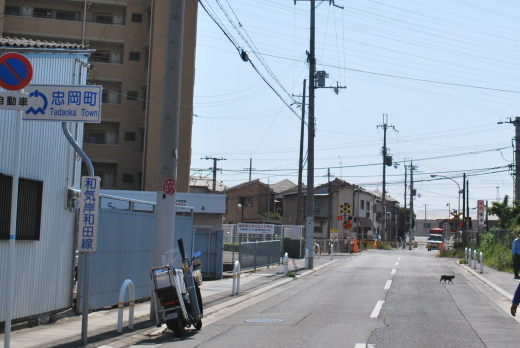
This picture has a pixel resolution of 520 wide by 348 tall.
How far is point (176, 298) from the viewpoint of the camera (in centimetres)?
1065

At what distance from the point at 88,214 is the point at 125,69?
36648 millimetres

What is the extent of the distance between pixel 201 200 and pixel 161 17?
13.7 metres

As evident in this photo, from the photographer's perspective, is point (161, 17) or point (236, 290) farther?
point (161, 17)

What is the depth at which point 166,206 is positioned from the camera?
12344mm

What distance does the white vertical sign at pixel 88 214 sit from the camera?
9562mm

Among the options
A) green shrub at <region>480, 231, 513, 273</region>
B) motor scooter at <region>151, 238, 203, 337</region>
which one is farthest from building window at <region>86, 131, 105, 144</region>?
motor scooter at <region>151, 238, 203, 337</region>

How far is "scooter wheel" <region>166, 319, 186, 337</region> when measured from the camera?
1056 cm

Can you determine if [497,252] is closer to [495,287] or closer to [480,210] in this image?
[495,287]

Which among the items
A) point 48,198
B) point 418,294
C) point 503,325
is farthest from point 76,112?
point 418,294

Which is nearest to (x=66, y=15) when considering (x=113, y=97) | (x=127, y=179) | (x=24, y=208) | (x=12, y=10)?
(x=12, y=10)

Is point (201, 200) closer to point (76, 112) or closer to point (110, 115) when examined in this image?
point (110, 115)

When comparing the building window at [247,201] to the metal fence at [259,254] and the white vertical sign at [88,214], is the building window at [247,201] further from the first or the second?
the white vertical sign at [88,214]

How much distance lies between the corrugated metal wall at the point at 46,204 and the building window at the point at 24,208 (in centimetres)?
14

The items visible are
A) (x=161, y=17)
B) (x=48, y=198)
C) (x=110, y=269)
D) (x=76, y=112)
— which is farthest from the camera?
(x=161, y=17)
